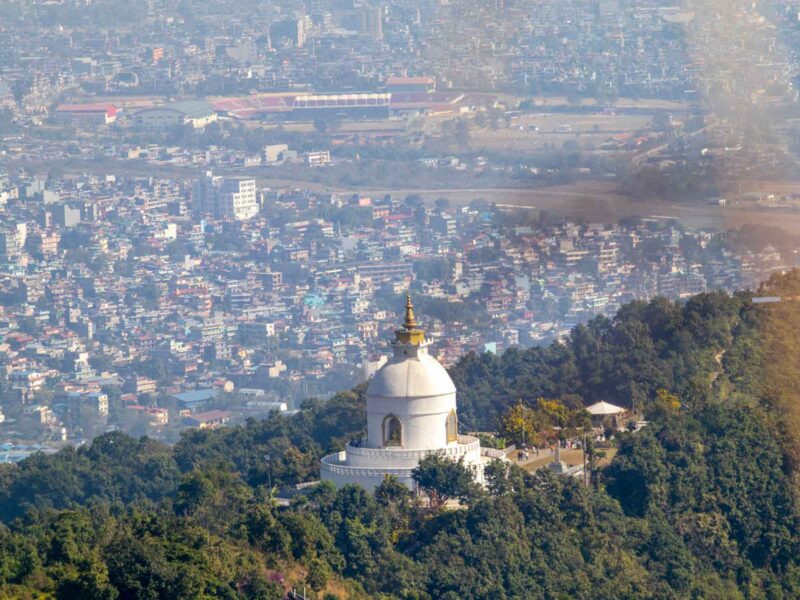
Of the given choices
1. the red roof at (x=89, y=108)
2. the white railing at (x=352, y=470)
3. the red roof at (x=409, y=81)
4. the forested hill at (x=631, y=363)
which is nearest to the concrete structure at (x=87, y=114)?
the red roof at (x=89, y=108)

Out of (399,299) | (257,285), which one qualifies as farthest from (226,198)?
(399,299)

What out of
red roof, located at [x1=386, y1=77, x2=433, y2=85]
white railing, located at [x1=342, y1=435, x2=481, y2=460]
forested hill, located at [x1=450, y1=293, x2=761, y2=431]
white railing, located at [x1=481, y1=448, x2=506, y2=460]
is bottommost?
red roof, located at [x1=386, y1=77, x2=433, y2=85]

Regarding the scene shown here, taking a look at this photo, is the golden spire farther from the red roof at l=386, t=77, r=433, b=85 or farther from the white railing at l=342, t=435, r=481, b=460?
the red roof at l=386, t=77, r=433, b=85

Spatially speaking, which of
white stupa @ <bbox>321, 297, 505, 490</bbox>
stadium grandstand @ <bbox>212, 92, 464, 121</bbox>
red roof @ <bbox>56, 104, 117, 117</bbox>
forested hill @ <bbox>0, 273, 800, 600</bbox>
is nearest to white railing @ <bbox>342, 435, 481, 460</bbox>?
white stupa @ <bbox>321, 297, 505, 490</bbox>

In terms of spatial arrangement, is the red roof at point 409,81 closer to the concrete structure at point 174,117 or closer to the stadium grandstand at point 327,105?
the stadium grandstand at point 327,105

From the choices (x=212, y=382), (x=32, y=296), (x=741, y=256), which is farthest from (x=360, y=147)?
(x=741, y=256)
